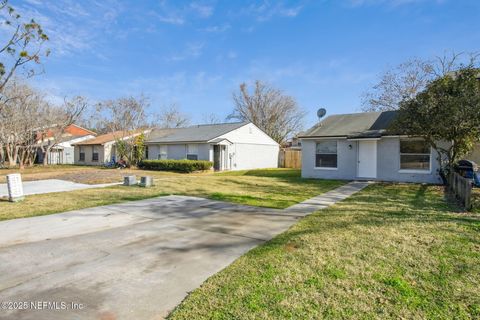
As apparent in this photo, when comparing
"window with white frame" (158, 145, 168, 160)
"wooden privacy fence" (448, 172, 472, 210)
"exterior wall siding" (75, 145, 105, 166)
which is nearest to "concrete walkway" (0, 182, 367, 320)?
"wooden privacy fence" (448, 172, 472, 210)

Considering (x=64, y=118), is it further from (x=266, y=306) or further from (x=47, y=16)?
(x=266, y=306)

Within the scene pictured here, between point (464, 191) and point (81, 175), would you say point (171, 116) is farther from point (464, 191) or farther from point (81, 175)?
point (464, 191)

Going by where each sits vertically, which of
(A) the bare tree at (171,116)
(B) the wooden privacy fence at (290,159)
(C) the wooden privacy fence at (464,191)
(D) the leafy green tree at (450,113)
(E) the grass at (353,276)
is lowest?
(E) the grass at (353,276)

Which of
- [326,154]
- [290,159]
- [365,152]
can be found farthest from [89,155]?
[365,152]

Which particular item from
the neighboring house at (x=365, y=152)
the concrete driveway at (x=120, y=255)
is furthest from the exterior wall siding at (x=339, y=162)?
the concrete driveway at (x=120, y=255)

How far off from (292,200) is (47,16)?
12.0m

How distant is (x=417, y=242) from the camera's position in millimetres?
4898

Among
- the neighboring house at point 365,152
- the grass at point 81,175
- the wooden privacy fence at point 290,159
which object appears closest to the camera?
the neighboring house at point 365,152

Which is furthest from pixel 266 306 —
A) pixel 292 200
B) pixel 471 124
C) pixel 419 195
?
pixel 471 124

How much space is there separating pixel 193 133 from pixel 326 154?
14020 millimetres

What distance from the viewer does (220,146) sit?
2380 cm

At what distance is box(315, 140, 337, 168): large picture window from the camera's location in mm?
15859

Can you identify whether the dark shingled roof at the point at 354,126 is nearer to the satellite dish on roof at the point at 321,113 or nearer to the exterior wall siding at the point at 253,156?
the satellite dish on roof at the point at 321,113

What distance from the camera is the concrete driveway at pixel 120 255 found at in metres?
3.02
